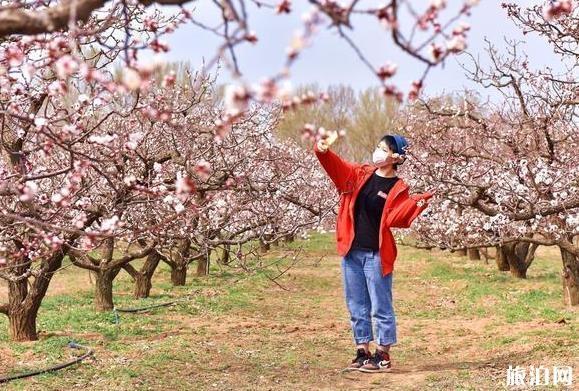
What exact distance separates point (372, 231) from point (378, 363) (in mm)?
1268

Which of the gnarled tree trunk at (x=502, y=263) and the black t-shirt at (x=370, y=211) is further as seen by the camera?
the gnarled tree trunk at (x=502, y=263)

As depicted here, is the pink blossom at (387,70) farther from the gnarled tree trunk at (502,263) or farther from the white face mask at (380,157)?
the gnarled tree trunk at (502,263)

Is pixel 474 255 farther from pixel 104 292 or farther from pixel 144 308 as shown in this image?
pixel 104 292

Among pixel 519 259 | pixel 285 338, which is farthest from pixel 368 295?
→ pixel 519 259

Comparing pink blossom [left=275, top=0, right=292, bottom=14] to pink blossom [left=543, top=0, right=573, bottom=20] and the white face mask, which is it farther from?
the white face mask

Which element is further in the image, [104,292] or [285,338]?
[104,292]

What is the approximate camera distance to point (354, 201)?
6445mm

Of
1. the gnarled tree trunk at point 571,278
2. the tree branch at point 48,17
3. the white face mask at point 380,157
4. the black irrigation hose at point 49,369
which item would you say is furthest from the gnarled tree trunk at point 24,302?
the gnarled tree trunk at point 571,278

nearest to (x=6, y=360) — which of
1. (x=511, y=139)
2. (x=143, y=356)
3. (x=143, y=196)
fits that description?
(x=143, y=356)

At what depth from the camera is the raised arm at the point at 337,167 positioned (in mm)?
6191

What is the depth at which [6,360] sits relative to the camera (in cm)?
768

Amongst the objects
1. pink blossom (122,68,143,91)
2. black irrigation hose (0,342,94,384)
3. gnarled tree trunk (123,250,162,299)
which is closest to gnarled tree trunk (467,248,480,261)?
gnarled tree trunk (123,250,162,299)

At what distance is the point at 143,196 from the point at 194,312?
17.7ft

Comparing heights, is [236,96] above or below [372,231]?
above
